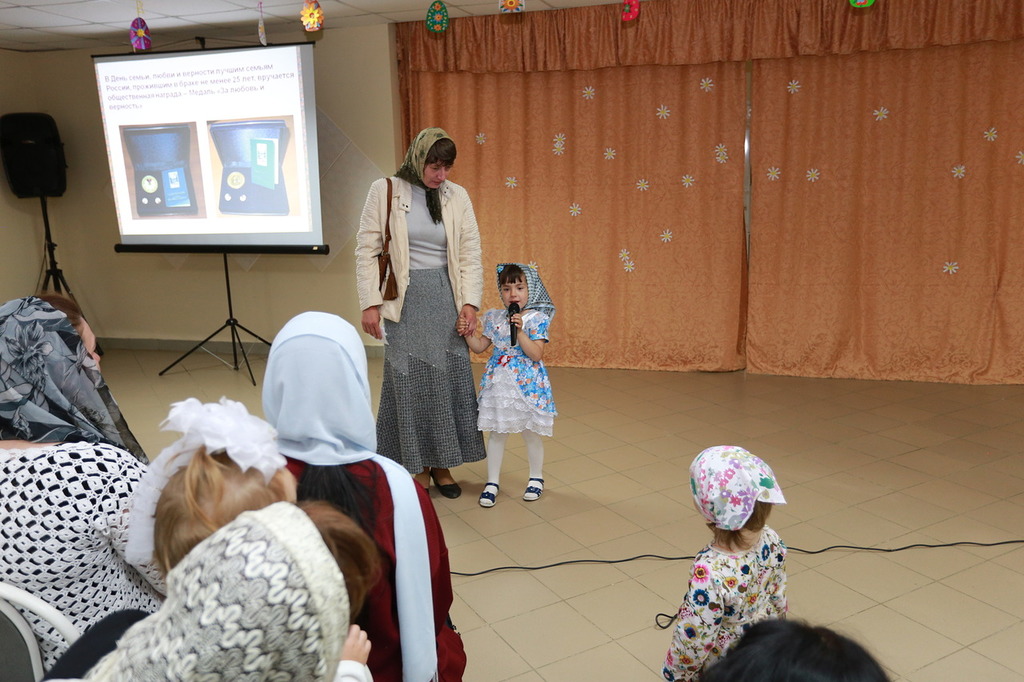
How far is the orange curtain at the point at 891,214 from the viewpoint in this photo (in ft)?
14.5

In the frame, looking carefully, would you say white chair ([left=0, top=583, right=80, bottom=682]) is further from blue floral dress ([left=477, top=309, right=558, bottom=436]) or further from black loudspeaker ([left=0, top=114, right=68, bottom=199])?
black loudspeaker ([left=0, top=114, right=68, bottom=199])

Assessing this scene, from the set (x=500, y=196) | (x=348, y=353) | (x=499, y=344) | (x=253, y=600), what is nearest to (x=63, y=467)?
(x=348, y=353)

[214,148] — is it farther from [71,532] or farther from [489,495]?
[71,532]

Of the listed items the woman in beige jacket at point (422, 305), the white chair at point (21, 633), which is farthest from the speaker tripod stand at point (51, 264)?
the white chair at point (21, 633)

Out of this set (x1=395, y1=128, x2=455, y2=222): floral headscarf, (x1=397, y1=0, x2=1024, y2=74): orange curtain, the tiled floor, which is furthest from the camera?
(x1=397, y1=0, x2=1024, y2=74): orange curtain

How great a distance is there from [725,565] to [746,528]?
0.29 ft

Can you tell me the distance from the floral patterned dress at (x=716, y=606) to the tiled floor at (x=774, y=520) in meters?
0.57

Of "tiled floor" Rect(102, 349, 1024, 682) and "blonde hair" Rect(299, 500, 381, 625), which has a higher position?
"blonde hair" Rect(299, 500, 381, 625)

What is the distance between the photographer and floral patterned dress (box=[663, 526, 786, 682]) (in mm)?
1614

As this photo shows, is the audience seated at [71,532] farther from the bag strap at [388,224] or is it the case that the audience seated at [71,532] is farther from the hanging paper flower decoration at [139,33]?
the hanging paper flower decoration at [139,33]

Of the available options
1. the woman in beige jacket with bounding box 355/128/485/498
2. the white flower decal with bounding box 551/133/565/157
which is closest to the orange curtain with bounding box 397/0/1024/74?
the white flower decal with bounding box 551/133/565/157

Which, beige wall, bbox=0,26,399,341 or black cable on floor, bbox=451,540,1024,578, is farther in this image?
beige wall, bbox=0,26,399,341

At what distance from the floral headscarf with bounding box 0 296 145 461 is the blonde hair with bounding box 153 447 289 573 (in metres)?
0.84

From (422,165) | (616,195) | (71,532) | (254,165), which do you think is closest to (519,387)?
(422,165)
